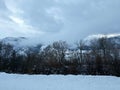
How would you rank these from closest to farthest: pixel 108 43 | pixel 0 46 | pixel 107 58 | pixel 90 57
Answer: pixel 107 58 < pixel 90 57 < pixel 108 43 < pixel 0 46

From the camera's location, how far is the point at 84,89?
35.2ft

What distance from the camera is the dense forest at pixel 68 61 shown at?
35.7 meters

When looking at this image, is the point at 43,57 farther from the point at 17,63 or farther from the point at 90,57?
the point at 90,57

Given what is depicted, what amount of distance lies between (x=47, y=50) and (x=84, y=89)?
48892 millimetres

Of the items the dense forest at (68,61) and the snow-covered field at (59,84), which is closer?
the snow-covered field at (59,84)

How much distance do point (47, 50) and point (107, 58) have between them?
2178 cm

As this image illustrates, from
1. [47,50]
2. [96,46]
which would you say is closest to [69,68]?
[96,46]

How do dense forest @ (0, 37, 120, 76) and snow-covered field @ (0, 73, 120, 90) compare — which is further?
→ dense forest @ (0, 37, 120, 76)

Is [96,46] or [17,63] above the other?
[96,46]

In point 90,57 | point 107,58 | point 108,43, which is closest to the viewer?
point 107,58

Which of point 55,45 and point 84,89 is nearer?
point 84,89

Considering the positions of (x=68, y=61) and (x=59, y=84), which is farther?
(x=68, y=61)

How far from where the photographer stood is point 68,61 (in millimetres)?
46281

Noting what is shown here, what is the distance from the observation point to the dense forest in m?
35.7
